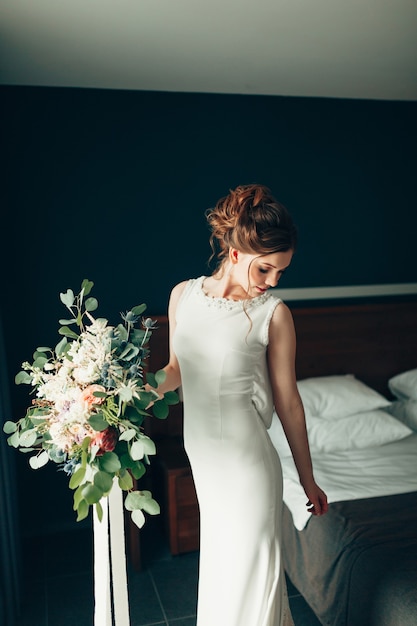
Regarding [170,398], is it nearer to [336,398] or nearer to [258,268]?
[258,268]

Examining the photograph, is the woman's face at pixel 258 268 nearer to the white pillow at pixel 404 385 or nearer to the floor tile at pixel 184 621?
the floor tile at pixel 184 621

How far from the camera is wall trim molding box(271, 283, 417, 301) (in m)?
3.48

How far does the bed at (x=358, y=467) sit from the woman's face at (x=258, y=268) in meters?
1.07

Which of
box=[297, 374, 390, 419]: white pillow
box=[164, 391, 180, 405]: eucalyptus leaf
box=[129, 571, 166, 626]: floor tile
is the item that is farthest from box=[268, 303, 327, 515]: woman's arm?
box=[297, 374, 390, 419]: white pillow

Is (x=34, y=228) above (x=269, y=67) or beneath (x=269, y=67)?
beneath

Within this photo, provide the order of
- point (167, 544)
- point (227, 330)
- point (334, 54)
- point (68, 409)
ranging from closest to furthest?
1. point (68, 409)
2. point (227, 330)
3. point (334, 54)
4. point (167, 544)

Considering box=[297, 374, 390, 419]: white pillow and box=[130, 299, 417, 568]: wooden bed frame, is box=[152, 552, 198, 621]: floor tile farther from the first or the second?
box=[297, 374, 390, 419]: white pillow

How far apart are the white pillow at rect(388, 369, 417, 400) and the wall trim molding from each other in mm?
531

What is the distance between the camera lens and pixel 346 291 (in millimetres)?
3600

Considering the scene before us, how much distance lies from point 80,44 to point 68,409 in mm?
1663

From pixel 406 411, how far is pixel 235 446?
1.78m

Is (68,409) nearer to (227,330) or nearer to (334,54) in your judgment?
(227,330)

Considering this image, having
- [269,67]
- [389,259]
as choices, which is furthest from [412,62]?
[389,259]

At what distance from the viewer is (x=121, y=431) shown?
4.61ft
